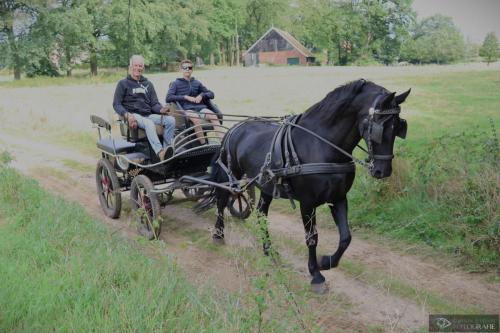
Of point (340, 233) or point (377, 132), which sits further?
point (340, 233)

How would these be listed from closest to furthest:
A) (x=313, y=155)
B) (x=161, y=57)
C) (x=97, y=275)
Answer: (x=97, y=275) → (x=313, y=155) → (x=161, y=57)

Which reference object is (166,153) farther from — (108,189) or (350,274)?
(350,274)

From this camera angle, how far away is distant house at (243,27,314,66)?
7356cm

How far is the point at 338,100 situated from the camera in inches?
184

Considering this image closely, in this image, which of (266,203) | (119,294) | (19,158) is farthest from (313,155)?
(19,158)

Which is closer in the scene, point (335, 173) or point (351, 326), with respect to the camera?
point (351, 326)

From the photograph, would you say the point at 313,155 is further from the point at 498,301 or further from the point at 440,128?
the point at 440,128

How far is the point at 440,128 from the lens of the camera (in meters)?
12.5

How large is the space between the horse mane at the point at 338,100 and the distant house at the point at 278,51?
7054 centimetres

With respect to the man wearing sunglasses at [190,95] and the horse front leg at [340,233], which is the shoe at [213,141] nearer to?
the man wearing sunglasses at [190,95]

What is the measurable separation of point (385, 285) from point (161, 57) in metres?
56.6

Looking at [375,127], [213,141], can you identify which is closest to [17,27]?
[213,141]

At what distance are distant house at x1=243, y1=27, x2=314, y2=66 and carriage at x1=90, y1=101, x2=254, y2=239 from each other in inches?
2693

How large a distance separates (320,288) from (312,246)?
0.44 m
